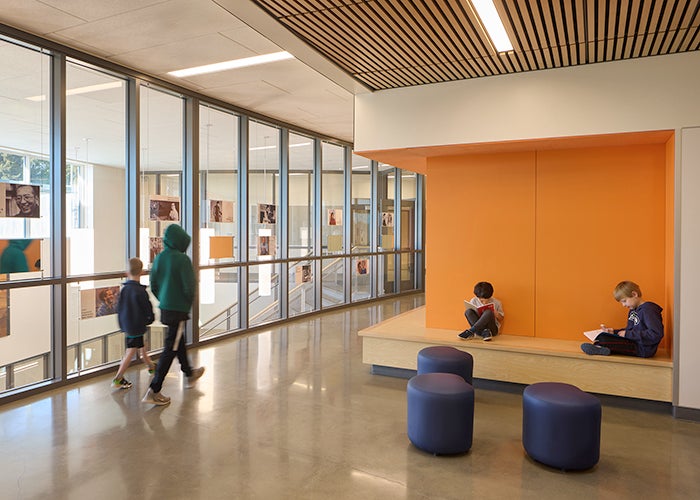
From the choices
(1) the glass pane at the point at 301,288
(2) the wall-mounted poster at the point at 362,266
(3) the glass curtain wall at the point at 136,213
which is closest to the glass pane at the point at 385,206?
(3) the glass curtain wall at the point at 136,213

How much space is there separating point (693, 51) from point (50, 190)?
6.30 m

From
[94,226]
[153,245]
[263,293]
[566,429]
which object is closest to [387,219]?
[263,293]

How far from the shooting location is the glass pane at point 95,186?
584 centimetres

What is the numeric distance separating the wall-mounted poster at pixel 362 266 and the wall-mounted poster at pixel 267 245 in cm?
291

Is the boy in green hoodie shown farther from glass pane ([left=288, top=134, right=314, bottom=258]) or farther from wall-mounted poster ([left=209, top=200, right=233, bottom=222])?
glass pane ([left=288, top=134, right=314, bottom=258])

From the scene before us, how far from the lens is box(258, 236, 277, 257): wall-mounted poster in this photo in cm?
862

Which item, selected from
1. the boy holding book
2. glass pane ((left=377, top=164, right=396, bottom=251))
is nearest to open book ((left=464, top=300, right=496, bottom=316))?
the boy holding book

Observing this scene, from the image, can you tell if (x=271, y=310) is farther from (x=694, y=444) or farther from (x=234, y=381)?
(x=694, y=444)

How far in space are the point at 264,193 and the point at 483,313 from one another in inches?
192

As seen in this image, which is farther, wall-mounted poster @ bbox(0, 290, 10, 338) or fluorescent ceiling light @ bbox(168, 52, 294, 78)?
fluorescent ceiling light @ bbox(168, 52, 294, 78)

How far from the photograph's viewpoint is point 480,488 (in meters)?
3.23

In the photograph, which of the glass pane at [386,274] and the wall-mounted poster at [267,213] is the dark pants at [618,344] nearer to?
the wall-mounted poster at [267,213]

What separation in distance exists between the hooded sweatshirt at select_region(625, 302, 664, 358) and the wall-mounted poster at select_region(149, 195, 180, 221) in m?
5.60

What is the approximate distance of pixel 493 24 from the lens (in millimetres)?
3895
